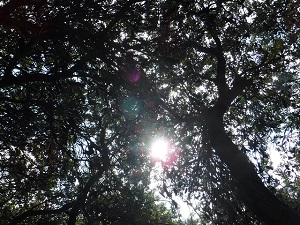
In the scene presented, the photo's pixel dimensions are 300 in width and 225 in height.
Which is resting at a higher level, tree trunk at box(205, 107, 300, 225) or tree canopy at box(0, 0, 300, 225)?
tree canopy at box(0, 0, 300, 225)

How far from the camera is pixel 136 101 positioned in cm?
675

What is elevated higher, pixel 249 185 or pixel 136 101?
pixel 136 101

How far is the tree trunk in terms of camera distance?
6078 mm

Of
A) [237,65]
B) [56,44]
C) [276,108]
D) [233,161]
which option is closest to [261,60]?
[237,65]

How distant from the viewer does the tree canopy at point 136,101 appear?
5914 millimetres

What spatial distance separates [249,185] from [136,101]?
11.8 feet

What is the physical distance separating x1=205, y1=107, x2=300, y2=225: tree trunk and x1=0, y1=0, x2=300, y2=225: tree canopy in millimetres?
28

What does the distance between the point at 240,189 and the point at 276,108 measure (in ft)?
16.3

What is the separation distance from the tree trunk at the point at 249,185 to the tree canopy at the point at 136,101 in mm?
28

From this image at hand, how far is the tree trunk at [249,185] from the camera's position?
6.08 meters

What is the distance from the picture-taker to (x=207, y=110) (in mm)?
8414

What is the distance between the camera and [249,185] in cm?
678

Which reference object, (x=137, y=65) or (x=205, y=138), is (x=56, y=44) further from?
(x=205, y=138)

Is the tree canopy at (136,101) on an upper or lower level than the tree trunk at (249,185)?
upper
